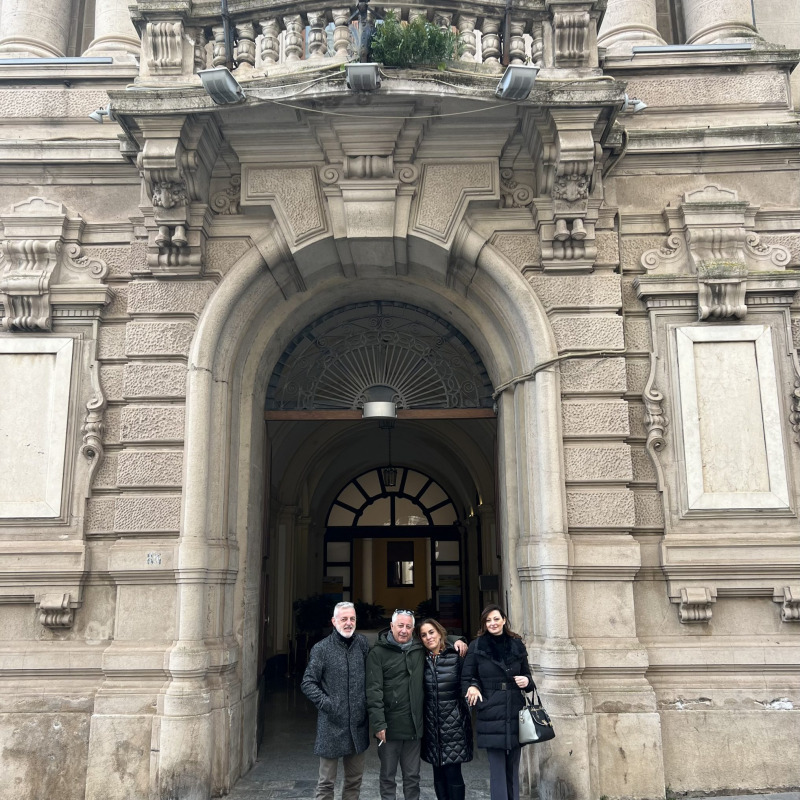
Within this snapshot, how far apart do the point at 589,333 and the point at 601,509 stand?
1.74m

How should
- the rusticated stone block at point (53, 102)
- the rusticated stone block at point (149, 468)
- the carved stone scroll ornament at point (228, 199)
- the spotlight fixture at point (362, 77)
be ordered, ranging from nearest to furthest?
the spotlight fixture at point (362, 77) → the rusticated stone block at point (149, 468) → the carved stone scroll ornament at point (228, 199) → the rusticated stone block at point (53, 102)

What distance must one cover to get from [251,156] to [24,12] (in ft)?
13.2

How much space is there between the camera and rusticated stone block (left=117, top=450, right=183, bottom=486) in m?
7.69

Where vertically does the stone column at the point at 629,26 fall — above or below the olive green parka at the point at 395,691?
above

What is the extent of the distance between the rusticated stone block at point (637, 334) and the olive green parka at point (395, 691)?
396cm

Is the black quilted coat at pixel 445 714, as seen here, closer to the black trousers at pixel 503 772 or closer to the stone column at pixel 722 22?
the black trousers at pixel 503 772

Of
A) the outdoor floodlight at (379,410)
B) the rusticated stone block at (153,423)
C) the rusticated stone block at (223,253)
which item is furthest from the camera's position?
the outdoor floodlight at (379,410)

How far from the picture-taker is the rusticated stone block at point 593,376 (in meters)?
7.87

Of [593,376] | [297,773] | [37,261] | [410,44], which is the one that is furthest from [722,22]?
[297,773]

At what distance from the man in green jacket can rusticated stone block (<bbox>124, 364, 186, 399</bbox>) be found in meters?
3.39

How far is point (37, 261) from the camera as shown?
8.22 m

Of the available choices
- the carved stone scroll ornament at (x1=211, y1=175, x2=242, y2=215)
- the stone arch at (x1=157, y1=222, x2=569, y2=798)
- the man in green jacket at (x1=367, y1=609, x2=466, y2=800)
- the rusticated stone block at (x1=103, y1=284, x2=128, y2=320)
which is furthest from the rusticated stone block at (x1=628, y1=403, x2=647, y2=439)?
the rusticated stone block at (x1=103, y1=284, x2=128, y2=320)

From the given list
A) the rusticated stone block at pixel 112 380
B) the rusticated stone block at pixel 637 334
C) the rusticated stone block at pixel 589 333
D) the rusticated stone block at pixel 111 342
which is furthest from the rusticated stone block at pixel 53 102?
the rusticated stone block at pixel 637 334

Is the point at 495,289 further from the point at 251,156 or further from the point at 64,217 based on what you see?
the point at 64,217
